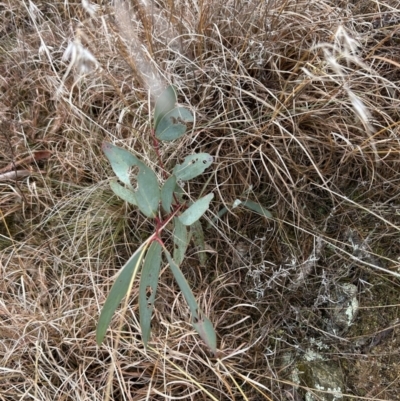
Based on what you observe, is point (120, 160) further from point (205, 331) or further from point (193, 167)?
point (205, 331)

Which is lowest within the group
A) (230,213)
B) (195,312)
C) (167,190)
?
(230,213)

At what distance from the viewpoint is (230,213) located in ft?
3.59

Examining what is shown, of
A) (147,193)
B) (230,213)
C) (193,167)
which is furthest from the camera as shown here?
(230,213)

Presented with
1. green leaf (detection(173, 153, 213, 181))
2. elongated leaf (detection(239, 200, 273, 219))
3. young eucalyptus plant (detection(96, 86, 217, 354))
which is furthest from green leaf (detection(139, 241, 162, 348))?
elongated leaf (detection(239, 200, 273, 219))

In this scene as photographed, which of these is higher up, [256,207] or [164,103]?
[164,103]

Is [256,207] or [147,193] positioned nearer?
[147,193]

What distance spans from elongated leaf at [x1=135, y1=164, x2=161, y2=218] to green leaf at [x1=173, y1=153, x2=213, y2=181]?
118 millimetres

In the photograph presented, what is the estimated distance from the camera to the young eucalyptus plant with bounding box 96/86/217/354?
74 centimetres

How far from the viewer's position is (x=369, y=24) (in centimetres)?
120

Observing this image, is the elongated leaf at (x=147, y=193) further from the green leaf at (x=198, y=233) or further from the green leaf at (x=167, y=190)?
the green leaf at (x=198, y=233)

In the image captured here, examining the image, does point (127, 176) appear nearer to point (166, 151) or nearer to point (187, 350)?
point (166, 151)

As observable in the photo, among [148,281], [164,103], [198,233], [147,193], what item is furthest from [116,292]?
[164,103]

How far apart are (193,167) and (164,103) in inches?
5.8

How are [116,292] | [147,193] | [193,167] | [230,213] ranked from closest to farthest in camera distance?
[116,292]
[147,193]
[193,167]
[230,213]
